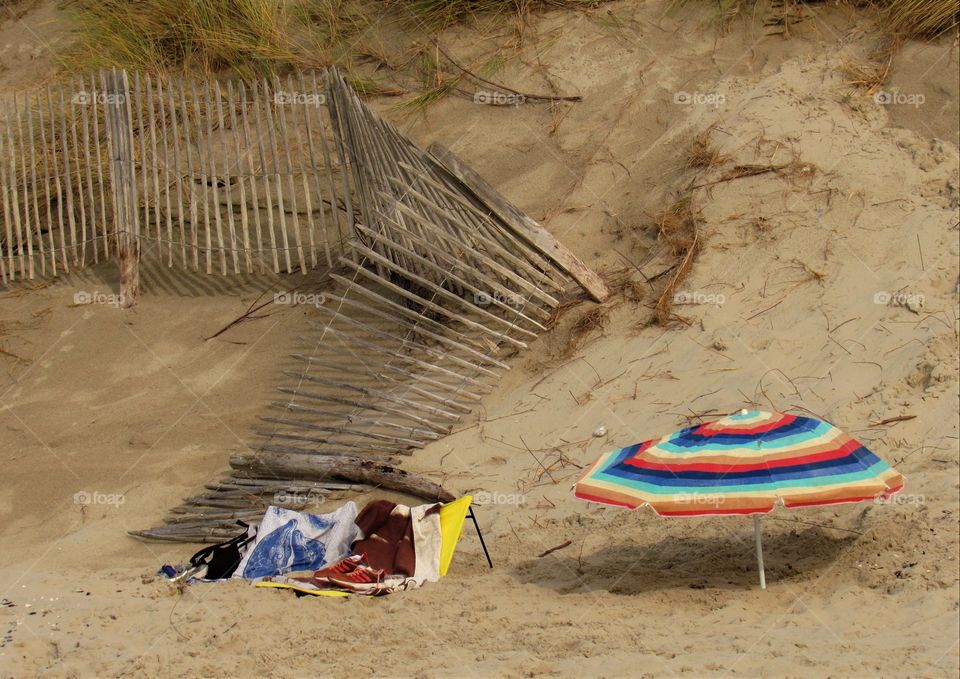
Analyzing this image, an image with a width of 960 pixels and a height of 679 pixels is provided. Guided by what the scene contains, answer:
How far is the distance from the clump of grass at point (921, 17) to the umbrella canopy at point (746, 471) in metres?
4.53

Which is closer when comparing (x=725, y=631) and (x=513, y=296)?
(x=725, y=631)

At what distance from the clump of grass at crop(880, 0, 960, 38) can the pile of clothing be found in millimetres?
5186

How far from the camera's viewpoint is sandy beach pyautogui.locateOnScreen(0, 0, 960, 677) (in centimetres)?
405

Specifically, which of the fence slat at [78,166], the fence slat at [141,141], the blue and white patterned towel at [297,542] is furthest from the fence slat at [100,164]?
the blue and white patterned towel at [297,542]

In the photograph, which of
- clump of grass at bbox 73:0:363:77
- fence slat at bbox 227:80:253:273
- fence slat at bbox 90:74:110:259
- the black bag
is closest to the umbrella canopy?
the black bag

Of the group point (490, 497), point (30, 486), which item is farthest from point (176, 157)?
point (490, 497)

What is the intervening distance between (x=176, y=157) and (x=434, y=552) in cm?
394

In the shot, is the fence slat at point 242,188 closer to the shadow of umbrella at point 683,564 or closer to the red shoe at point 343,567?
the red shoe at point 343,567

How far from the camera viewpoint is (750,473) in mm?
4215

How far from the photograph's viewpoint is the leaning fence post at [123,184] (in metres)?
7.75

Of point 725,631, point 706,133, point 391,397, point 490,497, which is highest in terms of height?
point 706,133

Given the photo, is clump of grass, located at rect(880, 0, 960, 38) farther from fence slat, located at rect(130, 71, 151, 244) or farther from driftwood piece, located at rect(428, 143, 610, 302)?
fence slat, located at rect(130, 71, 151, 244)

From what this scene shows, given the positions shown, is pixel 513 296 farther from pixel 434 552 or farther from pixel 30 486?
pixel 30 486

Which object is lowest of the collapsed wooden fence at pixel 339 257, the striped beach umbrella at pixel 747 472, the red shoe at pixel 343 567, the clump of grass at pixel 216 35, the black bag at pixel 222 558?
the red shoe at pixel 343 567
